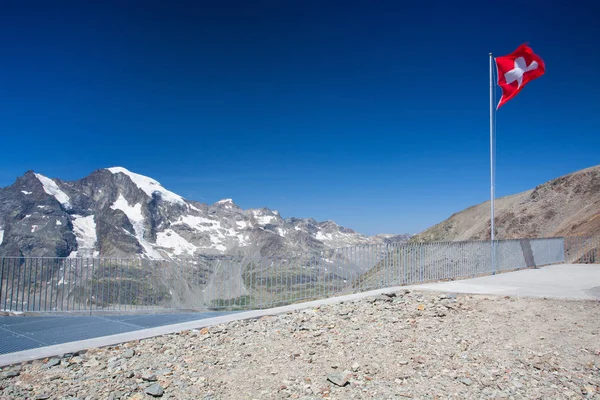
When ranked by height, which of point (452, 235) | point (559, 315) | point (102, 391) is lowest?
point (102, 391)

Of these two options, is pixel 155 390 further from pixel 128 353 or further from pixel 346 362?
pixel 346 362

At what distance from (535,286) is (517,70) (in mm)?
8865

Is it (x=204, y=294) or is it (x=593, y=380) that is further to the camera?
(x=204, y=294)

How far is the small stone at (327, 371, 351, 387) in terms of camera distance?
222 inches

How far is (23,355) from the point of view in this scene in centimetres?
631

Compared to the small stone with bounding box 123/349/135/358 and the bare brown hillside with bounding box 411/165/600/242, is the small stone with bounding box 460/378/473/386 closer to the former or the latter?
the small stone with bounding box 123/349/135/358

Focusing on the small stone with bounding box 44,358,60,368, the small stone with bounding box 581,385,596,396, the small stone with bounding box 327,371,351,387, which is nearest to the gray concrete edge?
the small stone with bounding box 44,358,60,368

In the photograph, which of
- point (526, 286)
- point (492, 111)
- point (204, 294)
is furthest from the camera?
point (492, 111)

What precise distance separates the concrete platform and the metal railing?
4.10 ft

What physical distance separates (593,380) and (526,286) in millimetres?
7395

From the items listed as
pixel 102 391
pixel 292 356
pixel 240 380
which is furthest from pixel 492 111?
pixel 102 391

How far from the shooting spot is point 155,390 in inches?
214

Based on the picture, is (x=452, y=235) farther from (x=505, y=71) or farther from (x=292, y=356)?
(x=292, y=356)

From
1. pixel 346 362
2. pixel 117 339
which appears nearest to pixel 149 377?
pixel 117 339
